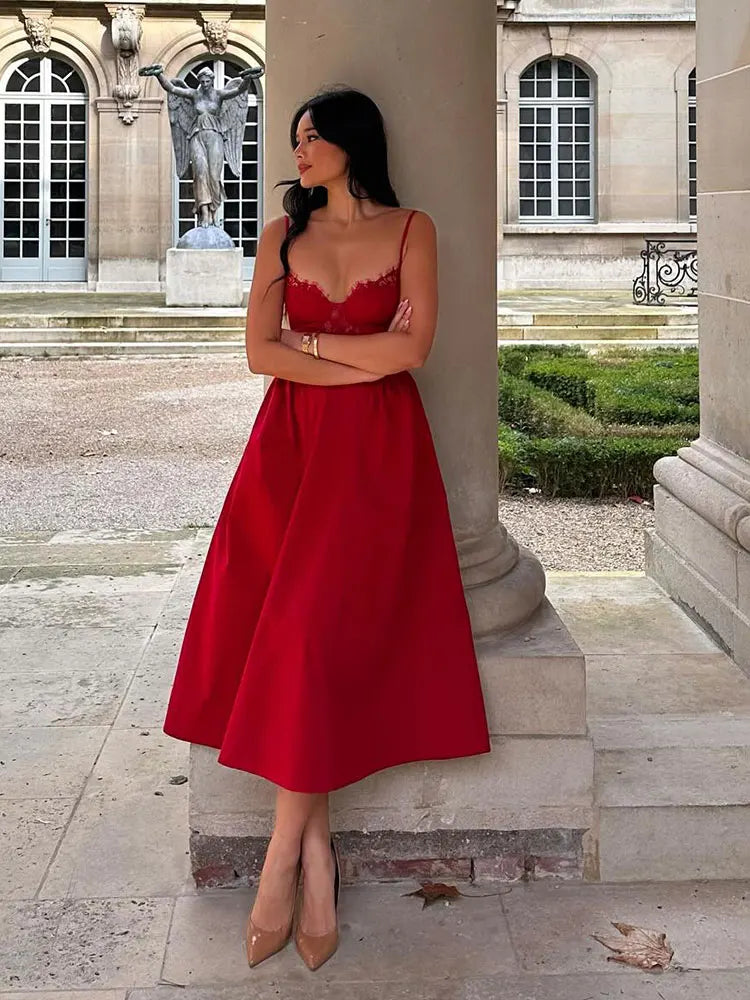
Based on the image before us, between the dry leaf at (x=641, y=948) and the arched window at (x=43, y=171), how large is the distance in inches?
842

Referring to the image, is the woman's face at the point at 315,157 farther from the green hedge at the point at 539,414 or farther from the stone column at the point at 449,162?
the green hedge at the point at 539,414

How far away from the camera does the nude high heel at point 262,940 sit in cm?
232

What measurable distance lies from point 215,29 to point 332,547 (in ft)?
69.9

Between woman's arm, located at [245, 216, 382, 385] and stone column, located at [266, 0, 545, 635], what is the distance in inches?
11.9

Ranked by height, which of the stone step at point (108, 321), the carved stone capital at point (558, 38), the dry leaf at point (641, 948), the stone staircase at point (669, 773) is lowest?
the dry leaf at point (641, 948)

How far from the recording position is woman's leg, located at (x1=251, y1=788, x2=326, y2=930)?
7.78 feet

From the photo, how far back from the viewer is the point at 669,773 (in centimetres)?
272

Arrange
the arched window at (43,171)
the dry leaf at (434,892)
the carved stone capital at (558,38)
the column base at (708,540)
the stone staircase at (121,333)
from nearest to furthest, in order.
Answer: the dry leaf at (434,892)
the column base at (708,540)
the stone staircase at (121,333)
the arched window at (43,171)
the carved stone capital at (558,38)

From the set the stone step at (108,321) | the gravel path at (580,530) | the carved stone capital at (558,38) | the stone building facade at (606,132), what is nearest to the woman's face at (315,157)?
the gravel path at (580,530)

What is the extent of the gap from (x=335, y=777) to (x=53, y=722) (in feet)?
4.53

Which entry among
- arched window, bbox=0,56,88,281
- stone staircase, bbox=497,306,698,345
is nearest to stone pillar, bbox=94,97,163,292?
arched window, bbox=0,56,88,281

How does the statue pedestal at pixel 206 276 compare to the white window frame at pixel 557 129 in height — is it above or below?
below

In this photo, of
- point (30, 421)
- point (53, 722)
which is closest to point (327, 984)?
point (53, 722)

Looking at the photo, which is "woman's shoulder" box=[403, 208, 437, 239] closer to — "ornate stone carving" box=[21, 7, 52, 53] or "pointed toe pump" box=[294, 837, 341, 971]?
"pointed toe pump" box=[294, 837, 341, 971]
